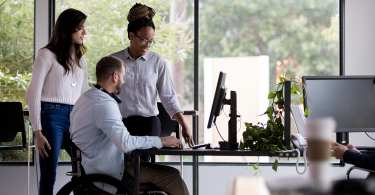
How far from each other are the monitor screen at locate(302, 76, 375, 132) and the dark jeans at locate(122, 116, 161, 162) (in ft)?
3.73

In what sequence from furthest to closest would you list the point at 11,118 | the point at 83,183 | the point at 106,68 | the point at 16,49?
1. the point at 16,49
2. the point at 11,118
3. the point at 106,68
4. the point at 83,183

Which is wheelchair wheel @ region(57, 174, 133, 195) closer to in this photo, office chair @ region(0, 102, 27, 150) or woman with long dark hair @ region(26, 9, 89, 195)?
woman with long dark hair @ region(26, 9, 89, 195)

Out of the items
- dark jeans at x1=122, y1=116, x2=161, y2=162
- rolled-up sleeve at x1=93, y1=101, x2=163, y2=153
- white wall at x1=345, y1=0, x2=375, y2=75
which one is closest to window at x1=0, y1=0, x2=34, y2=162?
dark jeans at x1=122, y1=116, x2=161, y2=162

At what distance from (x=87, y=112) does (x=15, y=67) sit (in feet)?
8.43

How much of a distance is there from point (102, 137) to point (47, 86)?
2.20 feet

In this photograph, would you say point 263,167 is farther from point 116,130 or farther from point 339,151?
point 116,130

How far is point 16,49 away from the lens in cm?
408

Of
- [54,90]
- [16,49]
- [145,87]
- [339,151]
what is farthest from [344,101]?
[16,49]

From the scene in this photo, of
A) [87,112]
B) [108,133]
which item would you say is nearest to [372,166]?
[108,133]

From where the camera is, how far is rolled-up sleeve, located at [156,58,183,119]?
259 centimetres

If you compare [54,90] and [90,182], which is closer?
[90,182]

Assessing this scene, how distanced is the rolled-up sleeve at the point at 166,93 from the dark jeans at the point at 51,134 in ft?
2.09

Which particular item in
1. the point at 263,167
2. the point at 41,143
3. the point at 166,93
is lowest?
the point at 263,167

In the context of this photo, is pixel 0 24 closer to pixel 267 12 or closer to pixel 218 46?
pixel 218 46
